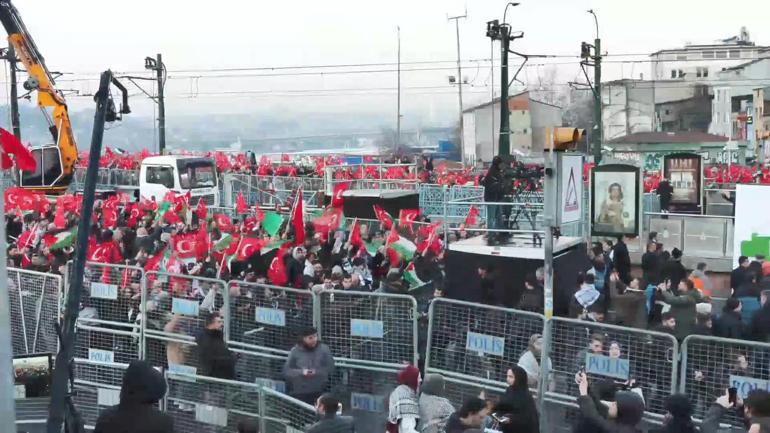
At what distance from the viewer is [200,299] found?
11156 millimetres

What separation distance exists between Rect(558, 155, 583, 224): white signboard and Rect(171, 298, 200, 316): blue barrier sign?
4.74m

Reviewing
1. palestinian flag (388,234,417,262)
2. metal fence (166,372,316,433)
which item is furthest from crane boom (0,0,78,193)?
metal fence (166,372,316,433)

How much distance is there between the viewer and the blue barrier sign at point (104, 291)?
11.9m

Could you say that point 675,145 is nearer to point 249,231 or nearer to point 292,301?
point 249,231

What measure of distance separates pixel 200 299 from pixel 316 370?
7.90 ft

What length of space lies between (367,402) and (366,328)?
81cm

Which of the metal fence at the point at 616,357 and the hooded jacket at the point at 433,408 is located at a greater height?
the metal fence at the point at 616,357

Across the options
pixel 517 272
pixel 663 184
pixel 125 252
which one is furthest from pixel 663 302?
pixel 663 184

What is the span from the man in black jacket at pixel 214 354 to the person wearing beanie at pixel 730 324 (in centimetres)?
533

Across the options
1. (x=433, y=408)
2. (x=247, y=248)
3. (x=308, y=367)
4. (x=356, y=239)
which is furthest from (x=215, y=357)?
(x=356, y=239)

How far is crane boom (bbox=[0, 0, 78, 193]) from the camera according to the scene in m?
26.0

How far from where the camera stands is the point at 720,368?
7859mm

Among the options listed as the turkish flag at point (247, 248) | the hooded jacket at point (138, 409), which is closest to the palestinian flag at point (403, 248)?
the turkish flag at point (247, 248)

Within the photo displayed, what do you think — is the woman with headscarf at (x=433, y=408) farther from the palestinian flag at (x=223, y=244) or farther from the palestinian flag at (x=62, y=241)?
the palestinian flag at (x=62, y=241)
